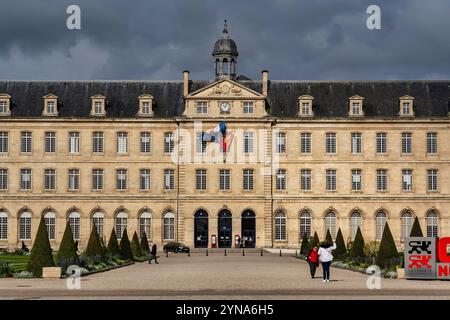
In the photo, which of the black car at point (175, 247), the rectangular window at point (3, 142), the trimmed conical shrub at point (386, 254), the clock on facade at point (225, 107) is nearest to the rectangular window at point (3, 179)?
the rectangular window at point (3, 142)

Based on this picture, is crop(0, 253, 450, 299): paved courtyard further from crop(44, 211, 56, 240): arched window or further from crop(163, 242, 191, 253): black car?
crop(44, 211, 56, 240): arched window

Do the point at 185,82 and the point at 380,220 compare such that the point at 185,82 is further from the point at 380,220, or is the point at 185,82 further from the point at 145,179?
the point at 380,220

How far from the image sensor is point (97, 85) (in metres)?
76.5

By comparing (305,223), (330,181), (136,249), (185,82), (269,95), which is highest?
(185,82)

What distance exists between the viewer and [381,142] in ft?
245

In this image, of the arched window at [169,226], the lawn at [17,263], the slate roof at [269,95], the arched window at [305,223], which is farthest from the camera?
the slate roof at [269,95]

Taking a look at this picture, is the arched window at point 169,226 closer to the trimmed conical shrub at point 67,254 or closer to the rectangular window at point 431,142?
the rectangular window at point 431,142

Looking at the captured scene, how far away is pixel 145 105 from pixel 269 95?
31.8 ft

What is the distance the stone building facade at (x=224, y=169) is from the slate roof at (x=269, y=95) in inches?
7.4

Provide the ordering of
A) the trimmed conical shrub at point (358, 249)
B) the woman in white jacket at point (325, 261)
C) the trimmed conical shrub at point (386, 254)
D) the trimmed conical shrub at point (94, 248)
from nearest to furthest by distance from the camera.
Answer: the woman in white jacket at point (325, 261)
the trimmed conical shrub at point (386, 254)
the trimmed conical shrub at point (94, 248)
the trimmed conical shrub at point (358, 249)

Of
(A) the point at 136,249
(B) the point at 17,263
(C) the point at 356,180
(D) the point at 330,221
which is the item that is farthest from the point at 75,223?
(B) the point at 17,263

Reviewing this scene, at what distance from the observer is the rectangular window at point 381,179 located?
74.7m

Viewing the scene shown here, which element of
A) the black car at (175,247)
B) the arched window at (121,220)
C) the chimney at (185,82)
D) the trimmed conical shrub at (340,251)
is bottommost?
the black car at (175,247)

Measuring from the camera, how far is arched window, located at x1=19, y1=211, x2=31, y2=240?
2906 inches
